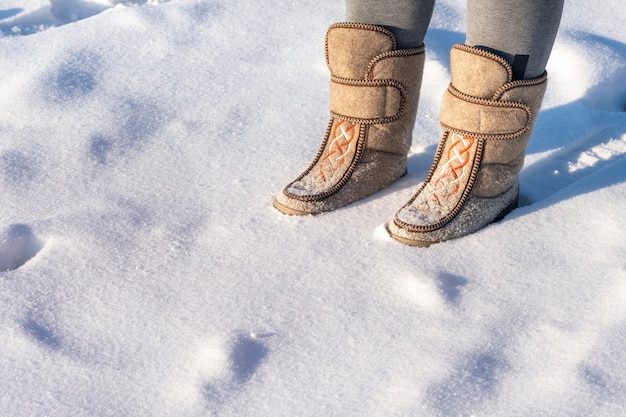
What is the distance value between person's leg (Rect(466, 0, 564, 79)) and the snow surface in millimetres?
343

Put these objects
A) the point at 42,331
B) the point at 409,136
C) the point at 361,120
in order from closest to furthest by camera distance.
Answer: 1. the point at 42,331
2. the point at 361,120
3. the point at 409,136

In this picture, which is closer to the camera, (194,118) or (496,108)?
(496,108)

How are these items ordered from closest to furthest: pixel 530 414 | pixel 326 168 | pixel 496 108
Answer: pixel 530 414 < pixel 496 108 < pixel 326 168

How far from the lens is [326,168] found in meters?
1.67

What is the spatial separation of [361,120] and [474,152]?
9.8 inches

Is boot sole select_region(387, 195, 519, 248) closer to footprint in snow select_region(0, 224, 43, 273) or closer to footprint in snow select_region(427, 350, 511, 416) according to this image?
footprint in snow select_region(427, 350, 511, 416)

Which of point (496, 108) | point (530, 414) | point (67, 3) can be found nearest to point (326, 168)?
point (496, 108)

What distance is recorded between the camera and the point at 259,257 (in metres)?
1.50

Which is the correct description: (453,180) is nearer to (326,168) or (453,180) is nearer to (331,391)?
(326,168)

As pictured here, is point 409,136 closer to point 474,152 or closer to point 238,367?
point 474,152

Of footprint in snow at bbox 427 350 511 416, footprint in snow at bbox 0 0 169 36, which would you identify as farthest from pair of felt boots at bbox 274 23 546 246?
footprint in snow at bbox 0 0 169 36

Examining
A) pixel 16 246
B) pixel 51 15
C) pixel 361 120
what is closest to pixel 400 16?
pixel 361 120

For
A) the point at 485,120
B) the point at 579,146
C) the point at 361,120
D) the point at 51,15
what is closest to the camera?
the point at 485,120

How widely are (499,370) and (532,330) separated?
0.12 metres
